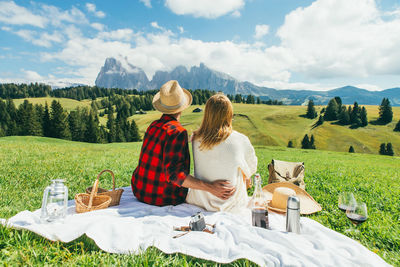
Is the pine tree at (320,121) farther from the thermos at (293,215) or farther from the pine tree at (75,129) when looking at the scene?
the thermos at (293,215)

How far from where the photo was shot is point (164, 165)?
4090mm

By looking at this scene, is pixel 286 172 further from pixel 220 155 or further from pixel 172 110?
pixel 172 110

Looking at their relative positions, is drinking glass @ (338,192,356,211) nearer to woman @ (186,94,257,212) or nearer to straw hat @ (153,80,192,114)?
woman @ (186,94,257,212)

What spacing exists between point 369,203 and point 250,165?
3.81 meters

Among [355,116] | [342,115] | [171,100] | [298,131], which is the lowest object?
[298,131]

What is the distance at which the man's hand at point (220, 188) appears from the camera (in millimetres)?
4137

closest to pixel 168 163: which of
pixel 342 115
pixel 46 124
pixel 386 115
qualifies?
pixel 46 124

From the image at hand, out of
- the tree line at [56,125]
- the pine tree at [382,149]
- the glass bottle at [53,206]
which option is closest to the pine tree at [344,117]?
the pine tree at [382,149]

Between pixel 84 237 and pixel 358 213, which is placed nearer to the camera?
pixel 84 237

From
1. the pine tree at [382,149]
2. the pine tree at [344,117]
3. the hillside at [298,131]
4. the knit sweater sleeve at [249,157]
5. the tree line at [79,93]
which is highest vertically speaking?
the tree line at [79,93]

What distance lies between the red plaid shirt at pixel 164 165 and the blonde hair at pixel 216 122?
1.25 ft

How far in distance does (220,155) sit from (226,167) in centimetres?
25

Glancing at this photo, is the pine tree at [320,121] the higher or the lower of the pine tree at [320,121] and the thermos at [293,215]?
the lower

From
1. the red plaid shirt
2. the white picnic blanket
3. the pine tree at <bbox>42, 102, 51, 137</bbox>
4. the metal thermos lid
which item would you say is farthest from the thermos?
the pine tree at <bbox>42, 102, 51, 137</bbox>
